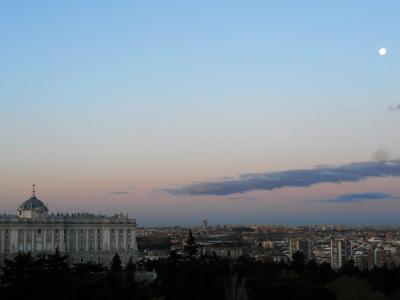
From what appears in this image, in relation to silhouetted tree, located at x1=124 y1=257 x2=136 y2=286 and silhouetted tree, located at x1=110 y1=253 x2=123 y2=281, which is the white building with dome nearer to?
silhouetted tree, located at x1=110 y1=253 x2=123 y2=281

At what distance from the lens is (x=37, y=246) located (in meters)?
85.9

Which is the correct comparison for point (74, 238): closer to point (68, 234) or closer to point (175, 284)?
point (68, 234)

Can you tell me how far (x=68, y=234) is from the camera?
3474 inches

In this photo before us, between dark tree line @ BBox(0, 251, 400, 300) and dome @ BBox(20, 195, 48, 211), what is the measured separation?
42.3 meters

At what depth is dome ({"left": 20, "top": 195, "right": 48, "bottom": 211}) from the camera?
289 ft

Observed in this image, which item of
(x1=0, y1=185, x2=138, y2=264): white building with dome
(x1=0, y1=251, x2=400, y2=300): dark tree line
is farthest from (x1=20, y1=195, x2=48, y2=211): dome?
(x1=0, y1=251, x2=400, y2=300): dark tree line

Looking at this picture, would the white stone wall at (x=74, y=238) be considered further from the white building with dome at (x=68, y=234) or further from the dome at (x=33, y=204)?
the dome at (x=33, y=204)

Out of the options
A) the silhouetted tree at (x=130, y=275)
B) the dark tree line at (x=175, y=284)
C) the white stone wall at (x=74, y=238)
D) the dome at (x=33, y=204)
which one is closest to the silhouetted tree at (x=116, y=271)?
the dark tree line at (x=175, y=284)

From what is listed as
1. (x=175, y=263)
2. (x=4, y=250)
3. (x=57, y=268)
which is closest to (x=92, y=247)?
(x=4, y=250)

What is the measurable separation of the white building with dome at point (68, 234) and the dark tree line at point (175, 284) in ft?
131

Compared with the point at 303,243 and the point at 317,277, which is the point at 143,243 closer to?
the point at 303,243

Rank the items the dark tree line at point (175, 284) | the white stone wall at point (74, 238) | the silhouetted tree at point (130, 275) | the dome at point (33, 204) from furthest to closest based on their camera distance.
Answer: the dome at point (33, 204), the white stone wall at point (74, 238), the silhouetted tree at point (130, 275), the dark tree line at point (175, 284)

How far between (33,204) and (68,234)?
18.4 ft

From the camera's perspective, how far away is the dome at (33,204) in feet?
289
